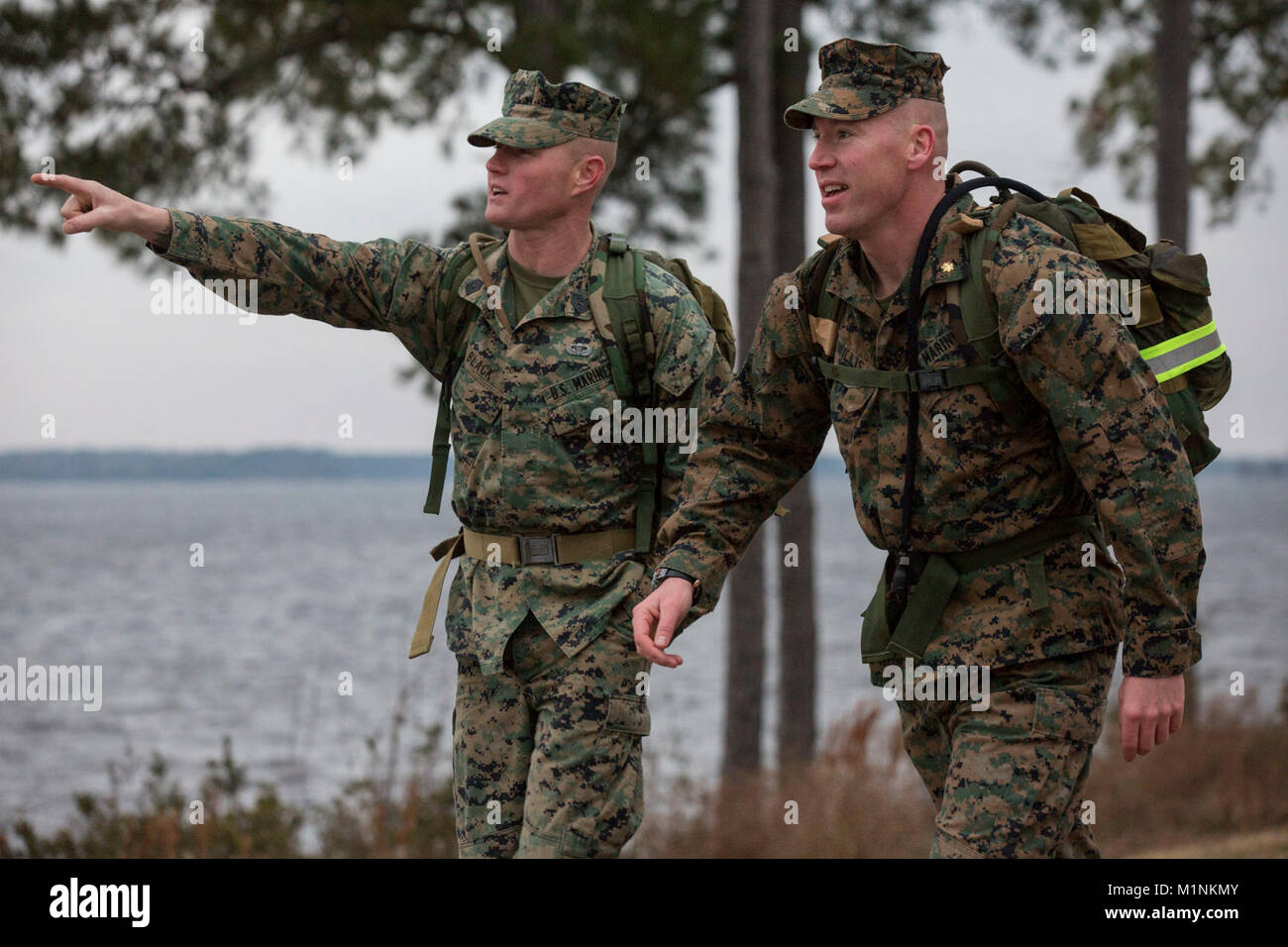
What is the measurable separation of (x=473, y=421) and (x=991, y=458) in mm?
1574

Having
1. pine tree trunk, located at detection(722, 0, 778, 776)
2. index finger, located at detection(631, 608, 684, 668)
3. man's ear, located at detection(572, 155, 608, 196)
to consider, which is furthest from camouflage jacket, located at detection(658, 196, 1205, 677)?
pine tree trunk, located at detection(722, 0, 778, 776)

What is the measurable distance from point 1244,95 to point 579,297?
33.4ft

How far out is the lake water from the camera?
14870mm

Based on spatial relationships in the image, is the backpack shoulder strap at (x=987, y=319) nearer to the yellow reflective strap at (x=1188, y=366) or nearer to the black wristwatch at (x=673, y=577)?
the yellow reflective strap at (x=1188, y=366)

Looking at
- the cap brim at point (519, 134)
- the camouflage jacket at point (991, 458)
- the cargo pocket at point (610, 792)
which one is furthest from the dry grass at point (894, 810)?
the cap brim at point (519, 134)

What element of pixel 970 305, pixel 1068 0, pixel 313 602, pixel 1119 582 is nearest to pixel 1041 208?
pixel 970 305

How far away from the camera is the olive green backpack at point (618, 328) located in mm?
4488

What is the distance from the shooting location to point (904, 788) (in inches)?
362

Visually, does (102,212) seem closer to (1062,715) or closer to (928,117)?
(928,117)

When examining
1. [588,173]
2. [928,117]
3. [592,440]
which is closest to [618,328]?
[592,440]

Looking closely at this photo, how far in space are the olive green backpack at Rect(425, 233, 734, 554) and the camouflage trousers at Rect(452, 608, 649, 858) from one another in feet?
1.31

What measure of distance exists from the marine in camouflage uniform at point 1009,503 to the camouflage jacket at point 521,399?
0.41 metres

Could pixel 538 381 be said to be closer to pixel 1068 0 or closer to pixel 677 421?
pixel 677 421
